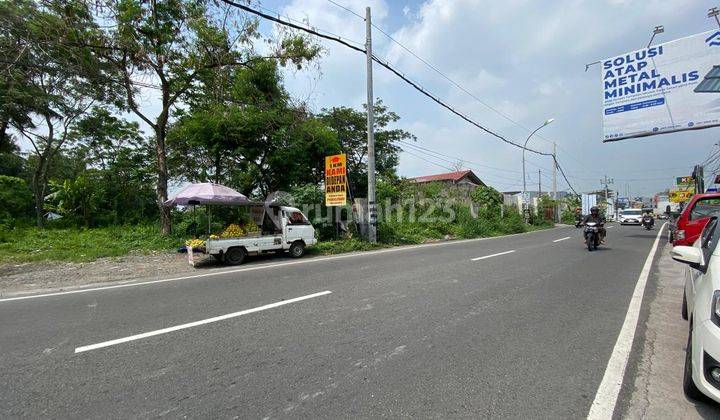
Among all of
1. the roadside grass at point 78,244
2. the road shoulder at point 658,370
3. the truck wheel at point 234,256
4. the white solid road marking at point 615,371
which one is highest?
the roadside grass at point 78,244

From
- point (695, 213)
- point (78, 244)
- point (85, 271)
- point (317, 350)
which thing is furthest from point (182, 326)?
point (695, 213)

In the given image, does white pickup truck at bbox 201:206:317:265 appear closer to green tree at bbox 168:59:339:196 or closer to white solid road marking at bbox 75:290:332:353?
white solid road marking at bbox 75:290:332:353

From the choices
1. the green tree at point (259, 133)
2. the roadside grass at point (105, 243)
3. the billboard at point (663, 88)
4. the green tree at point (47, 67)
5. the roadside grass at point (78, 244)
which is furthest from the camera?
the green tree at point (259, 133)

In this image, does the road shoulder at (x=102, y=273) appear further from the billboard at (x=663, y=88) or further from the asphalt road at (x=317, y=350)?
the billboard at (x=663, y=88)

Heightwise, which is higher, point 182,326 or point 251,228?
point 251,228

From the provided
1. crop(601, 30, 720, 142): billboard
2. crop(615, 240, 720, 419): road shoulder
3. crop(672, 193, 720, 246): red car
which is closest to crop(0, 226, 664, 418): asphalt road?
crop(615, 240, 720, 419): road shoulder

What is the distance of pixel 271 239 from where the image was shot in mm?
11812

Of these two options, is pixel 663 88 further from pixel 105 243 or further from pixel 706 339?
pixel 105 243

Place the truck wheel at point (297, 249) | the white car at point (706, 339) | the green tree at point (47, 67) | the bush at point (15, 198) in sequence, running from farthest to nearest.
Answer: the bush at point (15, 198) < the truck wheel at point (297, 249) < the green tree at point (47, 67) < the white car at point (706, 339)

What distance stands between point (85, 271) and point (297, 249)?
5.92m

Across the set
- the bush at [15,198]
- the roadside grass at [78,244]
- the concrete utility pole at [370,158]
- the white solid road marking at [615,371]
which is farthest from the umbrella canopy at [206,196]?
the bush at [15,198]

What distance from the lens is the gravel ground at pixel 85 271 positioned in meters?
8.34

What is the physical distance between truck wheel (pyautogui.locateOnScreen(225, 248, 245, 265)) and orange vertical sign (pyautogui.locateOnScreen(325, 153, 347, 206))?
523 cm

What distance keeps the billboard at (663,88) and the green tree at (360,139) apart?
46.7 ft
